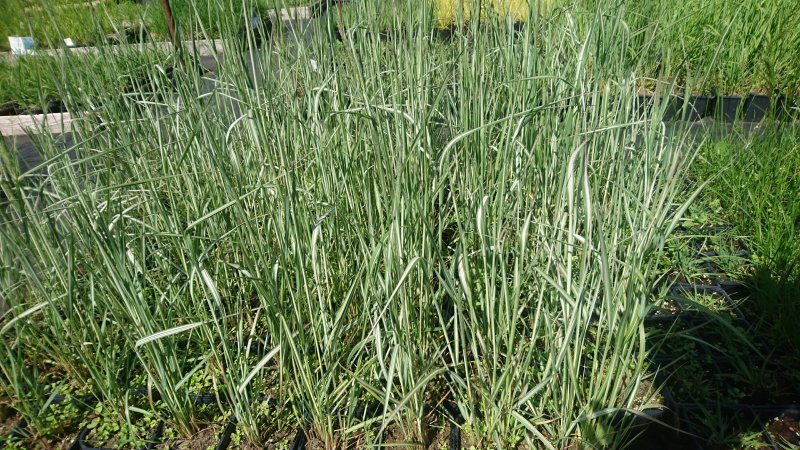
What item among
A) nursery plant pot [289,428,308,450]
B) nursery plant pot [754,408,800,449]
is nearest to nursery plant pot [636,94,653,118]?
nursery plant pot [754,408,800,449]

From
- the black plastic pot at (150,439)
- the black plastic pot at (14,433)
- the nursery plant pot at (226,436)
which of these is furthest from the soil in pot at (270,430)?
the black plastic pot at (14,433)

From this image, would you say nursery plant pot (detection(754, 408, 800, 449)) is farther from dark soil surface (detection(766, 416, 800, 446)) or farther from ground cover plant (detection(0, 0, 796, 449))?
ground cover plant (detection(0, 0, 796, 449))

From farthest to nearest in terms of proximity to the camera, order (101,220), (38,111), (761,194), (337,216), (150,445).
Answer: (38,111) < (761,194) < (337,216) < (150,445) < (101,220)

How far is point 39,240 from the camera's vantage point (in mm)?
1581

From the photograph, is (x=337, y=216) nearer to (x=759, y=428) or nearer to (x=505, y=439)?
(x=505, y=439)

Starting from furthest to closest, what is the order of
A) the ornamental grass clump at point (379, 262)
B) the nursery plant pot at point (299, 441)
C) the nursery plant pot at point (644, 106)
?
the nursery plant pot at point (644, 106), the nursery plant pot at point (299, 441), the ornamental grass clump at point (379, 262)

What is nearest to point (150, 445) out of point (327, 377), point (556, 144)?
point (327, 377)

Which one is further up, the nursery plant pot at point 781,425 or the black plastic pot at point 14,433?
the black plastic pot at point 14,433

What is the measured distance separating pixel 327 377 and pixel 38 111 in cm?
395

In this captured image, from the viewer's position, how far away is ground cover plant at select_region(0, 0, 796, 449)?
1266 mm

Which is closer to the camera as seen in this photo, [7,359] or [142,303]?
[142,303]

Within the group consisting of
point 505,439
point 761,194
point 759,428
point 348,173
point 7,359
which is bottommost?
point 759,428

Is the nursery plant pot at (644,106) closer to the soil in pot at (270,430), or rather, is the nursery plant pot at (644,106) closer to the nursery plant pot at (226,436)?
the soil in pot at (270,430)

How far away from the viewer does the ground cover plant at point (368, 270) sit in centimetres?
127
